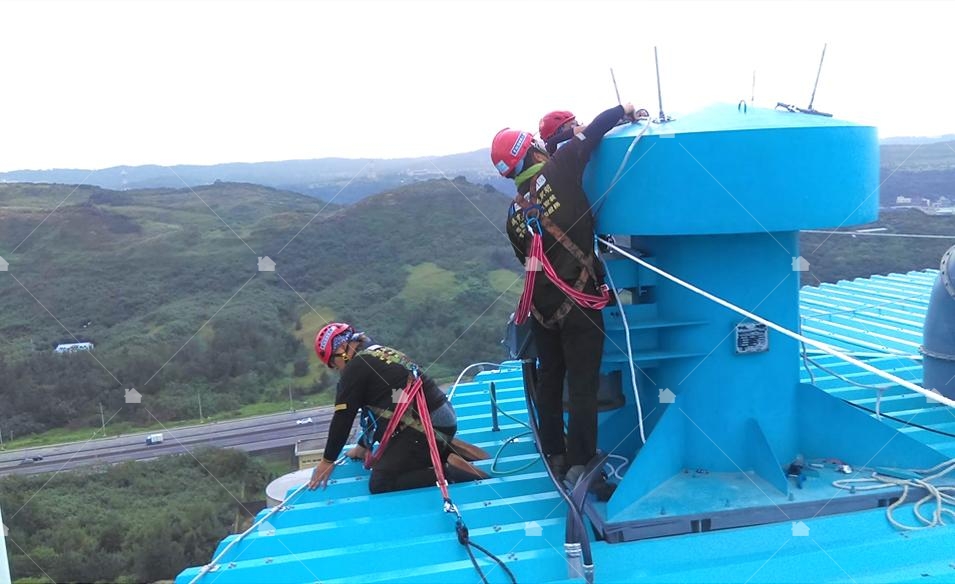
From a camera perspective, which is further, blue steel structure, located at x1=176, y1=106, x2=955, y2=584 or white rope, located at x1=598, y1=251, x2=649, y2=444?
white rope, located at x1=598, y1=251, x2=649, y2=444

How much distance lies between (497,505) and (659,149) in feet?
6.20

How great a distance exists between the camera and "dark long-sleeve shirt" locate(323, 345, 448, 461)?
4.42 metres

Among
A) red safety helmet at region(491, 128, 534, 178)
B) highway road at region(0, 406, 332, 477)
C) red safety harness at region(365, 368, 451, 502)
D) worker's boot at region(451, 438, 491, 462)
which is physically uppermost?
red safety helmet at region(491, 128, 534, 178)

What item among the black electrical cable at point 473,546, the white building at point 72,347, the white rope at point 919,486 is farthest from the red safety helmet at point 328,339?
the white building at point 72,347

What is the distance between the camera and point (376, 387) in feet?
14.9

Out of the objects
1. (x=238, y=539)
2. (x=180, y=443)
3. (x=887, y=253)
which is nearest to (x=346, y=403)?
(x=238, y=539)

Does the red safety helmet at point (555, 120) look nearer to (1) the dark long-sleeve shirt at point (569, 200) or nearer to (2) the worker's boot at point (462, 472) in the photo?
(1) the dark long-sleeve shirt at point (569, 200)

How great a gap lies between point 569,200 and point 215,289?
77.1 feet

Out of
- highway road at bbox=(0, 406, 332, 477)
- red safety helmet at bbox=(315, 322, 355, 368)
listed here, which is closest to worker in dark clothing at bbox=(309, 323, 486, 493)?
red safety helmet at bbox=(315, 322, 355, 368)

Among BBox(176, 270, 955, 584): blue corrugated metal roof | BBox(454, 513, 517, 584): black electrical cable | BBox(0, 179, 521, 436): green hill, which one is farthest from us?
BBox(0, 179, 521, 436): green hill

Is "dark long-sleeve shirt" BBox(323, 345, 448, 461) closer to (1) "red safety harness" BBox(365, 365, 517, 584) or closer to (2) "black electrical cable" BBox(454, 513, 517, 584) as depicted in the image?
(1) "red safety harness" BBox(365, 365, 517, 584)

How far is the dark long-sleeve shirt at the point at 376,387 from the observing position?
14.5ft

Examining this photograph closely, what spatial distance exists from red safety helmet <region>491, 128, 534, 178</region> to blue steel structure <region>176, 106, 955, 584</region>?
41 centimetres

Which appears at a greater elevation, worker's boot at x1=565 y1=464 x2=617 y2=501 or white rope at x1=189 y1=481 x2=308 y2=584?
worker's boot at x1=565 y1=464 x2=617 y2=501
